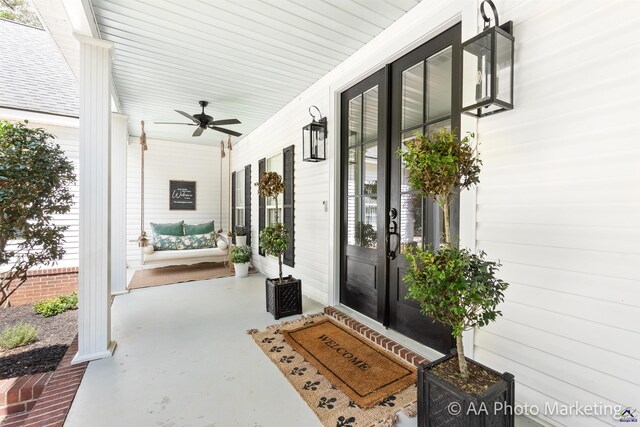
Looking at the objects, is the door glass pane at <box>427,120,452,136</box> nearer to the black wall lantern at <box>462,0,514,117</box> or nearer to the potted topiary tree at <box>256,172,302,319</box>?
the black wall lantern at <box>462,0,514,117</box>

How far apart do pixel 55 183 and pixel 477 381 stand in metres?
4.27

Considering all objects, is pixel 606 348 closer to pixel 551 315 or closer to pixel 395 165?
pixel 551 315

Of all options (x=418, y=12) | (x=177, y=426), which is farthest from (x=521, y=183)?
(x=177, y=426)

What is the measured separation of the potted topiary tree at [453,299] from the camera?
54.0 inches

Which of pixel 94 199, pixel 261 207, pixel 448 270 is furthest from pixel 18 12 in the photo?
pixel 448 270

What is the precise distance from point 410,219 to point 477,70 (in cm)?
129

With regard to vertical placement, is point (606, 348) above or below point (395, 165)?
below

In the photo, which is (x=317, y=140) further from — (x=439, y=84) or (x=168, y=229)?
(x=168, y=229)

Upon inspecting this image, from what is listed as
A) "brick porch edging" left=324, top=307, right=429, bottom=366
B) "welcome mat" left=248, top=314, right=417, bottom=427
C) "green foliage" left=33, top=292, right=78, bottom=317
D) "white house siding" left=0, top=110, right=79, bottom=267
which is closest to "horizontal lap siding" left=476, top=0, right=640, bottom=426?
"brick porch edging" left=324, top=307, right=429, bottom=366

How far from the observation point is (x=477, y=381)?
148 centimetres

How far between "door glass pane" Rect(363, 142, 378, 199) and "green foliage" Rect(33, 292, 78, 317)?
4245mm

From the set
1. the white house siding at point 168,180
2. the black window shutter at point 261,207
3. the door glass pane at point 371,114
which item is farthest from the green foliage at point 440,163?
the white house siding at point 168,180

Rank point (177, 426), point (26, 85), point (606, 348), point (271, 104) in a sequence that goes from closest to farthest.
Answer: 1. point (606, 348)
2. point (177, 426)
3. point (26, 85)
4. point (271, 104)

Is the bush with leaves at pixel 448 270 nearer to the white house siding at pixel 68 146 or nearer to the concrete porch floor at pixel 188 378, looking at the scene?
the concrete porch floor at pixel 188 378
